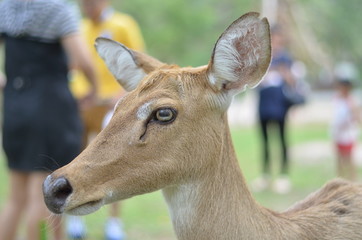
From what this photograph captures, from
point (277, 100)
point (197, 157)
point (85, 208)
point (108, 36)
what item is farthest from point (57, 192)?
point (277, 100)

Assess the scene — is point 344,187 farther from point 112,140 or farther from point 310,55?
point 310,55

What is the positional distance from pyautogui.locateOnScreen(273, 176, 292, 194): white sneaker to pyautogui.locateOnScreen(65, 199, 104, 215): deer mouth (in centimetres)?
613

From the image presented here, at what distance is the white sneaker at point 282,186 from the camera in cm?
869

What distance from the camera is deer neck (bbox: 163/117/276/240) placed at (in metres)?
Result: 2.95

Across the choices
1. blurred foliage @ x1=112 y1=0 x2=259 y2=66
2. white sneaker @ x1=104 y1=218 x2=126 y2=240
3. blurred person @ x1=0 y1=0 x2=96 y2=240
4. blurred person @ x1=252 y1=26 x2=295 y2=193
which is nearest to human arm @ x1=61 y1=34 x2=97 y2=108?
blurred person @ x1=0 y1=0 x2=96 y2=240

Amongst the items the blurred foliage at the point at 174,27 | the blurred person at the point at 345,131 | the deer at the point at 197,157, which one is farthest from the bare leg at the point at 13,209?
the blurred foliage at the point at 174,27

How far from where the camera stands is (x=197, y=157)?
9.63ft

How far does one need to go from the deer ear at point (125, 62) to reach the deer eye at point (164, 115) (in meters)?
0.55

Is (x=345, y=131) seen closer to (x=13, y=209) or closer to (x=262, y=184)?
(x=262, y=184)

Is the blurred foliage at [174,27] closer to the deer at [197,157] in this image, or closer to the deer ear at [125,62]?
the deer ear at [125,62]

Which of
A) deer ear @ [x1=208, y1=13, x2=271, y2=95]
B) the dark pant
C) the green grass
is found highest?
deer ear @ [x1=208, y1=13, x2=271, y2=95]

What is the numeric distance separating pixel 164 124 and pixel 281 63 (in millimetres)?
6035

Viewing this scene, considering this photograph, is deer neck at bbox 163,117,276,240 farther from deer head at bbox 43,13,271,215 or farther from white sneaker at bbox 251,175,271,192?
white sneaker at bbox 251,175,271,192

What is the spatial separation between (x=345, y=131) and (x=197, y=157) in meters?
6.28
